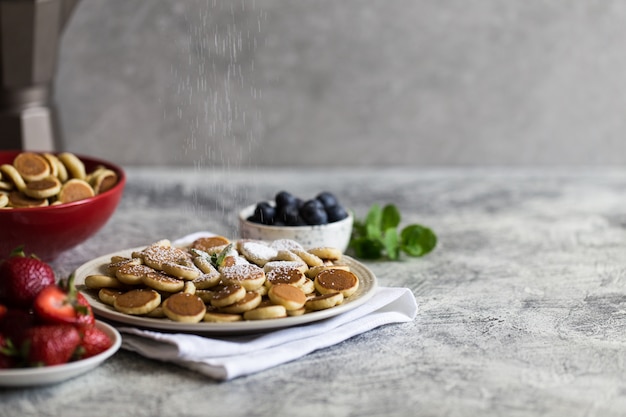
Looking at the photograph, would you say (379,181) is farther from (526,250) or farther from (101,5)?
(101,5)

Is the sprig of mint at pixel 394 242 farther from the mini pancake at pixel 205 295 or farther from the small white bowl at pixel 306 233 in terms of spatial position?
the mini pancake at pixel 205 295

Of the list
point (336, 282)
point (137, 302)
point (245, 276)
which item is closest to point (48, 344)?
point (137, 302)

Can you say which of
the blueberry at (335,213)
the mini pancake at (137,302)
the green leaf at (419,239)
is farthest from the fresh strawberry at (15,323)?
the green leaf at (419,239)

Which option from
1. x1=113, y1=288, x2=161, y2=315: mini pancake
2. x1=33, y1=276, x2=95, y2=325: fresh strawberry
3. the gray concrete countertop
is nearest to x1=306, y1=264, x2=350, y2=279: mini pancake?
the gray concrete countertop

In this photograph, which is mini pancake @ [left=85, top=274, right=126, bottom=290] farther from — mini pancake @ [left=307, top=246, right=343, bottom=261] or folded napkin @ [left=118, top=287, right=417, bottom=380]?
mini pancake @ [left=307, top=246, right=343, bottom=261]

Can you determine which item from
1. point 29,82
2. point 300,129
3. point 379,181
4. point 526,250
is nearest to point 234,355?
point 526,250

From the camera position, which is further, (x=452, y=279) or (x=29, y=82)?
(x=29, y=82)
